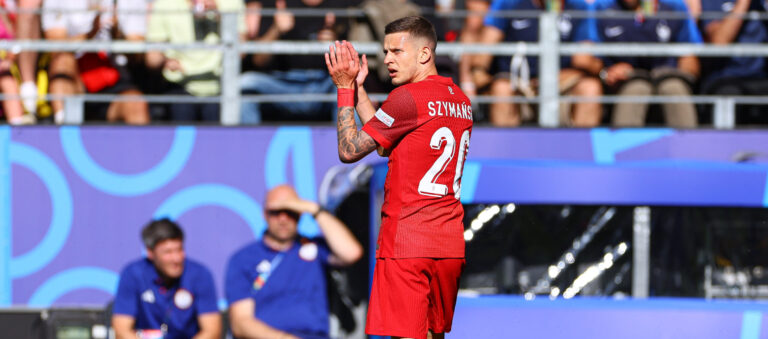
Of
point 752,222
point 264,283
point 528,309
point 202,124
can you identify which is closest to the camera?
point 528,309

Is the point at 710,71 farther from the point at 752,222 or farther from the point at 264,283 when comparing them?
the point at 264,283

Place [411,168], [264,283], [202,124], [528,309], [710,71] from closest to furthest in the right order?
[411,168]
[528,309]
[264,283]
[202,124]
[710,71]

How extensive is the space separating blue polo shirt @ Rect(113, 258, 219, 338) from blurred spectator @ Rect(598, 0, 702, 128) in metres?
3.45

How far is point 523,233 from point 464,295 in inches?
21.9

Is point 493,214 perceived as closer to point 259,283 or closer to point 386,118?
point 259,283

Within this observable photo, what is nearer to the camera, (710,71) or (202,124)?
(202,124)

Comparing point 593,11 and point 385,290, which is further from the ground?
point 593,11

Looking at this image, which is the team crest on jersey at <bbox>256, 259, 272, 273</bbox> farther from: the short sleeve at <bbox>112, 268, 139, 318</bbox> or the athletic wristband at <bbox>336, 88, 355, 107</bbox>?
the athletic wristband at <bbox>336, 88, 355, 107</bbox>

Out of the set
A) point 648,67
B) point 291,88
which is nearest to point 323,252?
point 291,88

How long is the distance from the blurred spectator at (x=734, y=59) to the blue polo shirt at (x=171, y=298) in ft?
14.5

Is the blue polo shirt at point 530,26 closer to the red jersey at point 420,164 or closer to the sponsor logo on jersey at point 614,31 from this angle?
the sponsor logo on jersey at point 614,31

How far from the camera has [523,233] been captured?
20.3 feet

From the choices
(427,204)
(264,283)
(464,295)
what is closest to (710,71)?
(464,295)

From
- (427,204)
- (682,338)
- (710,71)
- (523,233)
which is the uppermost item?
(710,71)
